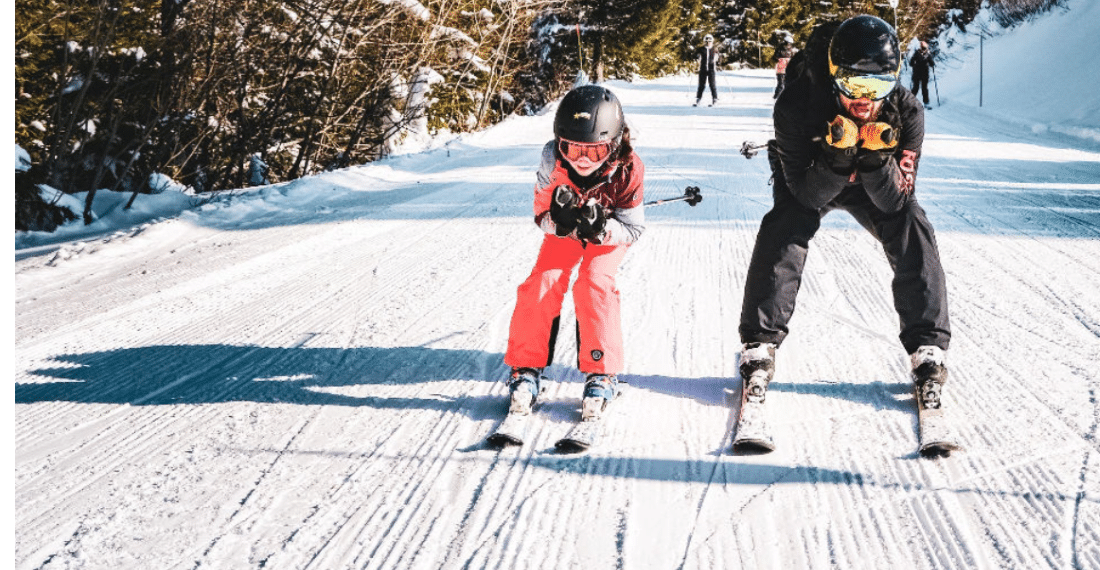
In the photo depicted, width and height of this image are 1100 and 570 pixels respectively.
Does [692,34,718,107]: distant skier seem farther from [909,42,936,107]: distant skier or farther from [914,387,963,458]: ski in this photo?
[914,387,963,458]: ski

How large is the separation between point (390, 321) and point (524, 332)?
4.85ft

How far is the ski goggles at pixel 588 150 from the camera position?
3.22 meters

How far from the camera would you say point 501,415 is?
3.24m

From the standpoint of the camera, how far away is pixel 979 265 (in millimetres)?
5215

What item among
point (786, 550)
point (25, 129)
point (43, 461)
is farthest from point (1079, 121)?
point (25, 129)

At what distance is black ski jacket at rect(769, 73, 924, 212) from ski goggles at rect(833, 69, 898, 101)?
9cm

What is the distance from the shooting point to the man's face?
3.02m

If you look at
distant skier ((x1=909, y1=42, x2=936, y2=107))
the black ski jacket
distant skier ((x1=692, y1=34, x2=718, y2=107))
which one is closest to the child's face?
the black ski jacket

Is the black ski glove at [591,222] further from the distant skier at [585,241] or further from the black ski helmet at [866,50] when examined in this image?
the black ski helmet at [866,50]

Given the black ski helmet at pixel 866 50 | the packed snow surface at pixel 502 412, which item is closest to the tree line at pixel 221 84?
the packed snow surface at pixel 502 412

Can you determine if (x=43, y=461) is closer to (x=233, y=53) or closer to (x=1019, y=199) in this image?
(x=1019, y=199)

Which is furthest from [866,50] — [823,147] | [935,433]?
[935,433]

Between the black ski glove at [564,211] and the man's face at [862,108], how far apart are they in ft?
3.78

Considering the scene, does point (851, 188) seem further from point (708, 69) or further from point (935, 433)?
point (708, 69)
